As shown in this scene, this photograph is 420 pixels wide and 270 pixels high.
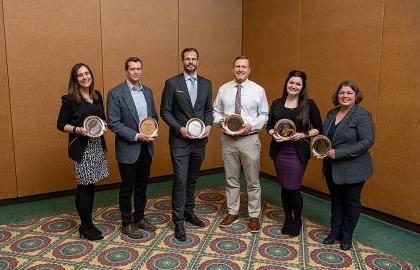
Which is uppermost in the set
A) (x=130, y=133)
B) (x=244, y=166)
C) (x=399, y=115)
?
(x=399, y=115)

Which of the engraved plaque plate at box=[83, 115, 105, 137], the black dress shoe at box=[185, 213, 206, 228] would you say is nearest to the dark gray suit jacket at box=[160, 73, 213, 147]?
the engraved plaque plate at box=[83, 115, 105, 137]

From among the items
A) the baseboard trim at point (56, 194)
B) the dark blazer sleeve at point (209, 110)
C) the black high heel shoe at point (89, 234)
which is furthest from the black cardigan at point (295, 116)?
the baseboard trim at point (56, 194)

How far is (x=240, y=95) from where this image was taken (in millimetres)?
3490

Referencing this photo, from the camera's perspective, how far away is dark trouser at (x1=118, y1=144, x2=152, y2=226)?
3.32 m

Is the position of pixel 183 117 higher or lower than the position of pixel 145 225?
higher

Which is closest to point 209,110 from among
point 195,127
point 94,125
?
point 195,127

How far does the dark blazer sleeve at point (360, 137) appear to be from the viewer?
297cm

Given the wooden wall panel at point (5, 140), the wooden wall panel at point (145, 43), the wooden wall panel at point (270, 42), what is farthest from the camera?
the wooden wall panel at point (270, 42)

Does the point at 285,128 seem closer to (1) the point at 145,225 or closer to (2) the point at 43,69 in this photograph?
(1) the point at 145,225

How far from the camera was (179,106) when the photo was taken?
3.38 meters

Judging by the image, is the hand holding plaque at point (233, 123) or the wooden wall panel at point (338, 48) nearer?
the hand holding plaque at point (233, 123)

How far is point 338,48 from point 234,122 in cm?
172

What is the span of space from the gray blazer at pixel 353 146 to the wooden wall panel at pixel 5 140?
3.51 m

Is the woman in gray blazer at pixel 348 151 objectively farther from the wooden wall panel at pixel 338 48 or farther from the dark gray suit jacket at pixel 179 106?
the dark gray suit jacket at pixel 179 106
